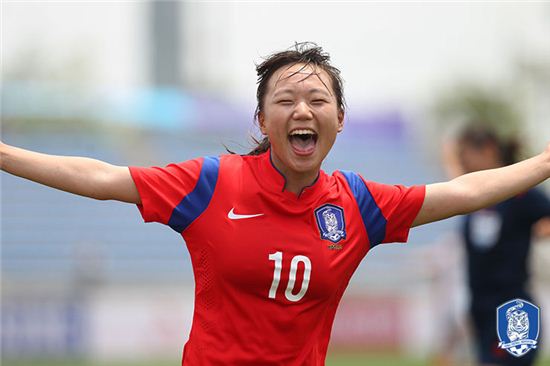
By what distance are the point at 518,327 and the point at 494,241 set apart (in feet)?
9.44

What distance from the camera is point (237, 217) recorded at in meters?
4.34

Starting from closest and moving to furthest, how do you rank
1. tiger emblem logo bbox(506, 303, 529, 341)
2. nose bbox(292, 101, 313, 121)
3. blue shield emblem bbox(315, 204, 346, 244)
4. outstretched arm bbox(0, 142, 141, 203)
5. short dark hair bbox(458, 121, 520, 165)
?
outstretched arm bbox(0, 142, 141, 203) < nose bbox(292, 101, 313, 121) < blue shield emblem bbox(315, 204, 346, 244) < tiger emblem logo bbox(506, 303, 529, 341) < short dark hair bbox(458, 121, 520, 165)

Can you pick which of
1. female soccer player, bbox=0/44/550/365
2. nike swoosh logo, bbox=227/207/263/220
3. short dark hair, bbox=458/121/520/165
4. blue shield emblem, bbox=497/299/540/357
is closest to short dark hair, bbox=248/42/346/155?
female soccer player, bbox=0/44/550/365

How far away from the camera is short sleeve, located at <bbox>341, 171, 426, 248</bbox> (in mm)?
4516

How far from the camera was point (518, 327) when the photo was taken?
4.84 m

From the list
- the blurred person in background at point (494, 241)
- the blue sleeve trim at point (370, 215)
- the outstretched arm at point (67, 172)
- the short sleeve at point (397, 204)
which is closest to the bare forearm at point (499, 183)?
the short sleeve at point (397, 204)

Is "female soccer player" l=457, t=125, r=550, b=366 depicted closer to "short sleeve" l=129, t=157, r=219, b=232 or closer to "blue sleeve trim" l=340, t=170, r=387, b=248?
"blue sleeve trim" l=340, t=170, r=387, b=248

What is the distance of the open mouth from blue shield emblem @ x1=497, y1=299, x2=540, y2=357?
127 centimetres

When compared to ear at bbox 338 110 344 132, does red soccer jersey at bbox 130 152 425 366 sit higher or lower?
lower

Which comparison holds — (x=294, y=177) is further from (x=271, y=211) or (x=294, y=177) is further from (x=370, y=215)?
(x=370, y=215)

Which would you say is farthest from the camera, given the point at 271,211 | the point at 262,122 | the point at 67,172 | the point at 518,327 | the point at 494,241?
the point at 494,241

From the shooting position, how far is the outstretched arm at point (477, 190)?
4.50 metres

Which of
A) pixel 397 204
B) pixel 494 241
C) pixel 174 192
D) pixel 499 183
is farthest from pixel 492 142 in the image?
pixel 174 192

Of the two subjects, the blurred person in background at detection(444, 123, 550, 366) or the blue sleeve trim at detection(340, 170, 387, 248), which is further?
the blurred person in background at detection(444, 123, 550, 366)
